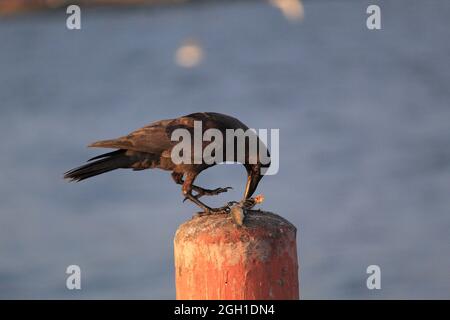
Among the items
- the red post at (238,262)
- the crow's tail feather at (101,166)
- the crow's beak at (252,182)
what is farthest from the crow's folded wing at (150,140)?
the red post at (238,262)

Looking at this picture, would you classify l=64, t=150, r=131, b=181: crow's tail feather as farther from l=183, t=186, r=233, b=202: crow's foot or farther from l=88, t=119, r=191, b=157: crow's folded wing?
l=183, t=186, r=233, b=202: crow's foot

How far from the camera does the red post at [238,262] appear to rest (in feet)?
14.8

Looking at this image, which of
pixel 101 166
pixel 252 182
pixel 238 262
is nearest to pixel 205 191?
pixel 252 182

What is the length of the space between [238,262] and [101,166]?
1.96 m

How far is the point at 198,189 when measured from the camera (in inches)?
241

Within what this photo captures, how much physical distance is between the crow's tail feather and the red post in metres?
1.57

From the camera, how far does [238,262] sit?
14.8 feet

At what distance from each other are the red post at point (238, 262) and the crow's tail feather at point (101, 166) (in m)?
1.57

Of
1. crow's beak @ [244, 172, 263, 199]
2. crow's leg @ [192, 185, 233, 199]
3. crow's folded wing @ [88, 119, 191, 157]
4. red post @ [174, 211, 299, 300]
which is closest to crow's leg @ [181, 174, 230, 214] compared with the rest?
crow's leg @ [192, 185, 233, 199]

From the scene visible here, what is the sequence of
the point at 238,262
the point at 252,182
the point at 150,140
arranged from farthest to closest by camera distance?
the point at 252,182
the point at 150,140
the point at 238,262

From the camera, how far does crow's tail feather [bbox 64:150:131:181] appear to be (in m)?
5.93

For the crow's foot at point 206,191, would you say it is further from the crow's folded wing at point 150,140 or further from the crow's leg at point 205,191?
the crow's folded wing at point 150,140

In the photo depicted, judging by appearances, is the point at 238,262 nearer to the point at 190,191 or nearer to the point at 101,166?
the point at 190,191
